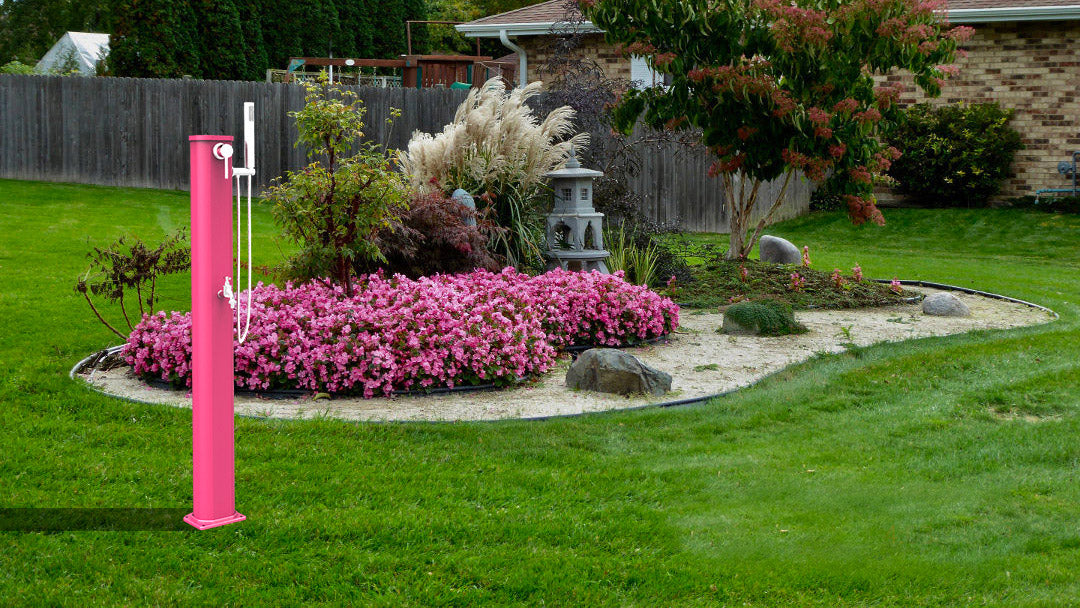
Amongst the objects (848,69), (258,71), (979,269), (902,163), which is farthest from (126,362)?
(258,71)

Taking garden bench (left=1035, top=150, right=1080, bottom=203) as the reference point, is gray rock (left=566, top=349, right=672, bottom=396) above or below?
below

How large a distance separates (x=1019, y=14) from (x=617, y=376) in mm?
14300

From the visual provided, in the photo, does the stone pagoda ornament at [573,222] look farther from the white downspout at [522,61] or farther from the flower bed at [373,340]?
the white downspout at [522,61]

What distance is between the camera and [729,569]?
3621mm

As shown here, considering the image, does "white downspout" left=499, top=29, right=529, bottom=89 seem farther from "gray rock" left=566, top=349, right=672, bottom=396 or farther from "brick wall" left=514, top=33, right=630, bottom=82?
"gray rock" left=566, top=349, right=672, bottom=396

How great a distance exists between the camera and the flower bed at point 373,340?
20.1 feet

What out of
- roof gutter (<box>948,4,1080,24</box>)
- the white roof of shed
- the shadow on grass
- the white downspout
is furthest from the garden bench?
the white roof of shed

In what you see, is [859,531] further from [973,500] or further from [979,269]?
[979,269]

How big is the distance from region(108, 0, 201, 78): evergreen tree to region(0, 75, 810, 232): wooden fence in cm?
379

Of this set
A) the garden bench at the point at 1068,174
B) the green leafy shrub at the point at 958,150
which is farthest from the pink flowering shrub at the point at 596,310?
the garden bench at the point at 1068,174

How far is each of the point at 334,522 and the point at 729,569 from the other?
1.42 metres

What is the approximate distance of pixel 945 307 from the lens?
9500mm

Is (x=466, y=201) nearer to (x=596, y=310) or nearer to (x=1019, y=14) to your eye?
(x=596, y=310)

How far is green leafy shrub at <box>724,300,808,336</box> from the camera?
8.36 m
